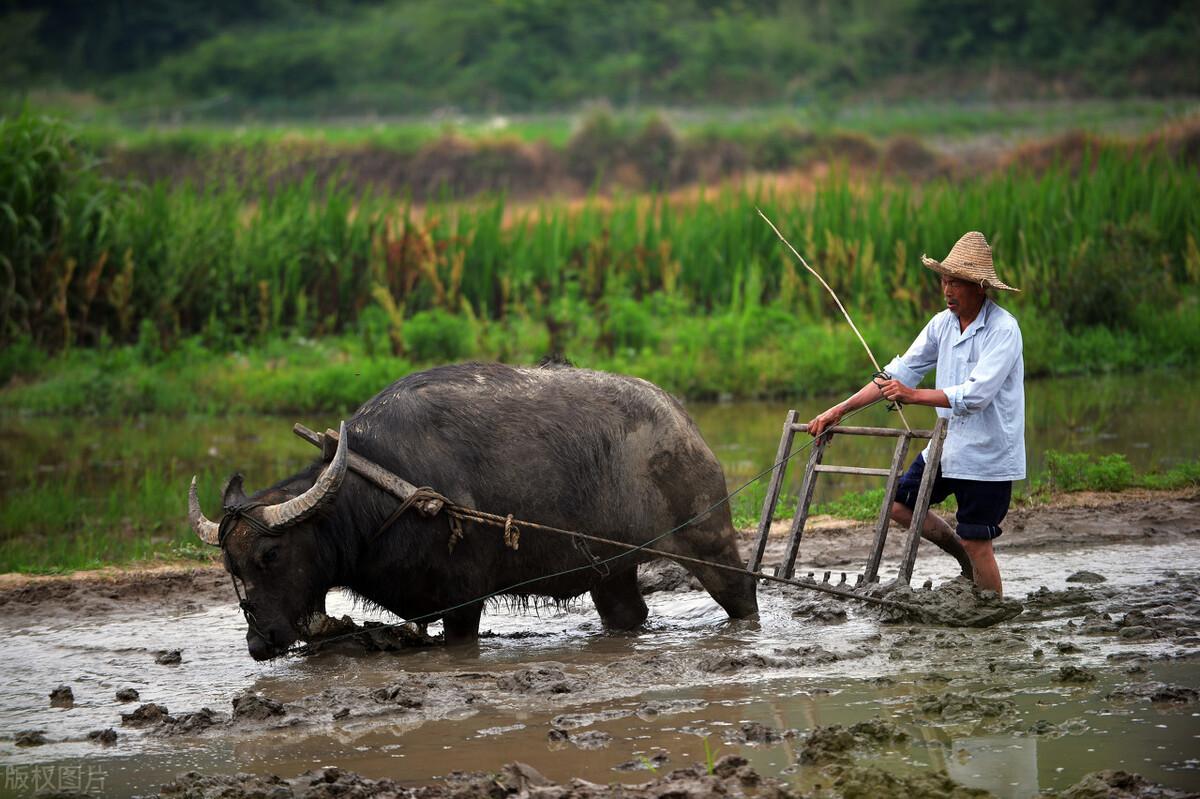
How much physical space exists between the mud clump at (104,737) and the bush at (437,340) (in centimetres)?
Result: 844

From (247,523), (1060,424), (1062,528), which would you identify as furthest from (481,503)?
(1060,424)

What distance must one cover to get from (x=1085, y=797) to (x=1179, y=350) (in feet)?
33.0

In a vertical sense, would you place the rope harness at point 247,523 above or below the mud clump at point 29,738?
above

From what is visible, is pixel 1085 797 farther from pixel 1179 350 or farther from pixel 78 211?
pixel 78 211

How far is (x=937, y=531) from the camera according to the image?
20.5 ft

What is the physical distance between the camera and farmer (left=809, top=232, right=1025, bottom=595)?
571 centimetres

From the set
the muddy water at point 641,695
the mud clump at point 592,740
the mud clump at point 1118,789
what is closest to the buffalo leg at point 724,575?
the muddy water at point 641,695

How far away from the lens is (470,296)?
49.7 ft

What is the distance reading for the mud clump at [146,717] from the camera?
5.23 meters

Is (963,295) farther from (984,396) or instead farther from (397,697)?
(397,697)

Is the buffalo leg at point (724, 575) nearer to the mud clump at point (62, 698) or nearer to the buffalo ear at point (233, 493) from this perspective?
the buffalo ear at point (233, 493)

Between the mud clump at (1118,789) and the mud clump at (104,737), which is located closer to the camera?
the mud clump at (1118,789)

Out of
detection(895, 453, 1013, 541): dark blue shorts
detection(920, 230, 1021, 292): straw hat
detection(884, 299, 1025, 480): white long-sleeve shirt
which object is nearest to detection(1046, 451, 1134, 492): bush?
detection(895, 453, 1013, 541): dark blue shorts

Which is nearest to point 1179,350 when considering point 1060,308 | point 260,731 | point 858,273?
point 1060,308
